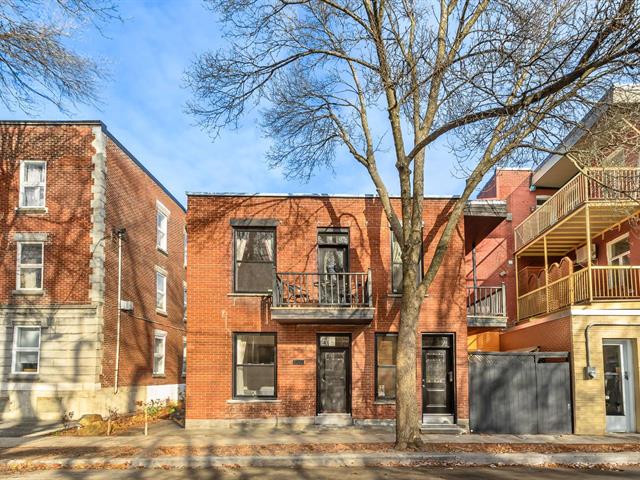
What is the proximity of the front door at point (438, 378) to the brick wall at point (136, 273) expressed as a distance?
10265 millimetres

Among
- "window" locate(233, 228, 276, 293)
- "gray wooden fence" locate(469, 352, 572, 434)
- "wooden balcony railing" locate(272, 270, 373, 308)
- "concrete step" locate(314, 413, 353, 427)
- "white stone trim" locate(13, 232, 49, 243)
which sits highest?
"white stone trim" locate(13, 232, 49, 243)

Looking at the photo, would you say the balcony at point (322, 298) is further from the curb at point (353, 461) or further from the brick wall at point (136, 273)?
the brick wall at point (136, 273)

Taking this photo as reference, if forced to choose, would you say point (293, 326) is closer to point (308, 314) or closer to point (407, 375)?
point (308, 314)

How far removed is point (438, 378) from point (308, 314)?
406 centimetres

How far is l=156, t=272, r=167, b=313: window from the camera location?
24.9m

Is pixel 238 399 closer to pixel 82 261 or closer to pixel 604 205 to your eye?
pixel 82 261

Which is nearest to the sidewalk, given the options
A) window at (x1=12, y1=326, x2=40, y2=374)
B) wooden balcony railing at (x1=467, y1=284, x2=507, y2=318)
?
wooden balcony railing at (x1=467, y1=284, x2=507, y2=318)

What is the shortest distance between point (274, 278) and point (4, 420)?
32.7 feet

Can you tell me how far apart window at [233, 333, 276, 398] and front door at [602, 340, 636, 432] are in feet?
28.8

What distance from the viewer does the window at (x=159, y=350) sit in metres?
23.8

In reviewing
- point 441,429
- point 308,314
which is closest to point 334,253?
point 308,314

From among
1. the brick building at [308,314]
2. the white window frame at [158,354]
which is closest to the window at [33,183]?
the brick building at [308,314]

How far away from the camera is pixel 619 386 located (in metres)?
15.0

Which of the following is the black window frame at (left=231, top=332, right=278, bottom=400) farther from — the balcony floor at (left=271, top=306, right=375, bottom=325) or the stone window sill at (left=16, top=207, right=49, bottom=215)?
the stone window sill at (left=16, top=207, right=49, bottom=215)
